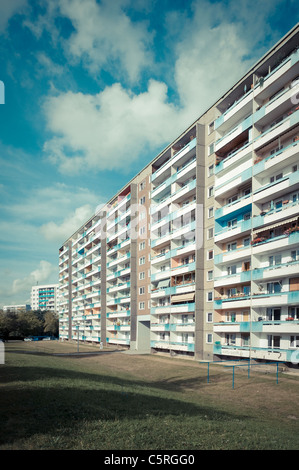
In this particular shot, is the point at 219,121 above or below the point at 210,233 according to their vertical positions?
above

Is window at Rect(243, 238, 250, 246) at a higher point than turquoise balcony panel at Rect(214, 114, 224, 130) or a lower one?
lower

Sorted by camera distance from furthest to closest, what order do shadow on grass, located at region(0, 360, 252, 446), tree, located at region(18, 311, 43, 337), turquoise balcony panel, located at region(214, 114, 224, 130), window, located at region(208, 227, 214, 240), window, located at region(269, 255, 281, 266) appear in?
tree, located at region(18, 311, 43, 337), window, located at region(208, 227, 214, 240), turquoise balcony panel, located at region(214, 114, 224, 130), window, located at region(269, 255, 281, 266), shadow on grass, located at region(0, 360, 252, 446)

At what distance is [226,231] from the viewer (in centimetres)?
3822

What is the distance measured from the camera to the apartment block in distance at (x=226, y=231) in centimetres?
3072

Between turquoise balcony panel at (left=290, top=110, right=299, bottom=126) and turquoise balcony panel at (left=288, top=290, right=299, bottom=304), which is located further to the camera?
turquoise balcony panel at (left=290, top=110, right=299, bottom=126)

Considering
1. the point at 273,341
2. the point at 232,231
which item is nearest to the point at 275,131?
the point at 232,231

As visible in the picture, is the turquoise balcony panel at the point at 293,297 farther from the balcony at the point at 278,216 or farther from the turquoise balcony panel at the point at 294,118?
the turquoise balcony panel at the point at 294,118

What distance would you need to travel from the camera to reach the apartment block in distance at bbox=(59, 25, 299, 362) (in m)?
30.7

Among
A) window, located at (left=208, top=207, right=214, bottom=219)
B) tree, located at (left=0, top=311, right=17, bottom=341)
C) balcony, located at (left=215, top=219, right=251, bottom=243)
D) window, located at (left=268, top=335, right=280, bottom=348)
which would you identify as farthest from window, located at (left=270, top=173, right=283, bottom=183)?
tree, located at (left=0, top=311, right=17, bottom=341)

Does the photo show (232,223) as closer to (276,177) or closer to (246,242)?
(246,242)

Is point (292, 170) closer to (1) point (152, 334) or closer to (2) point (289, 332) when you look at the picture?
(2) point (289, 332)

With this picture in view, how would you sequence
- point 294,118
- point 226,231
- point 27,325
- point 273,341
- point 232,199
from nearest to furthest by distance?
point 294,118, point 273,341, point 226,231, point 232,199, point 27,325

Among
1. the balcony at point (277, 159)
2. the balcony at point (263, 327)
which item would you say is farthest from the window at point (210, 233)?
the balcony at point (263, 327)

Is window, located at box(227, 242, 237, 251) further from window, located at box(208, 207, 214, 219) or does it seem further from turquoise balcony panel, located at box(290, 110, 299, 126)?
turquoise balcony panel, located at box(290, 110, 299, 126)
